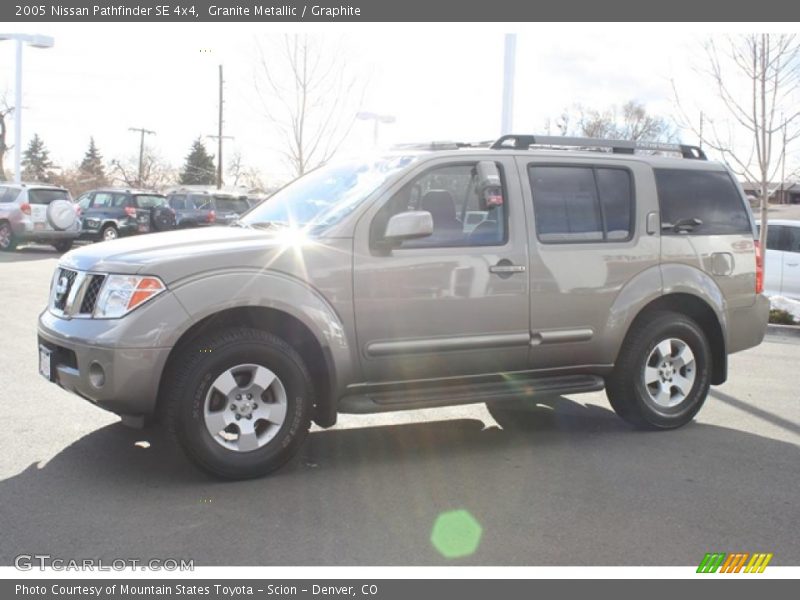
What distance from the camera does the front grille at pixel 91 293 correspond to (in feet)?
14.6

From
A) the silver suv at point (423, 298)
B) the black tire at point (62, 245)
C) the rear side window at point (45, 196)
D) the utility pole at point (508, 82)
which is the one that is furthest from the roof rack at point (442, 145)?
the black tire at point (62, 245)

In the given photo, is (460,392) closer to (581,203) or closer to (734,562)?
(581,203)

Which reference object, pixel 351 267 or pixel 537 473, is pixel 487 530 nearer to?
pixel 537 473

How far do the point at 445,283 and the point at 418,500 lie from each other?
4.45 feet

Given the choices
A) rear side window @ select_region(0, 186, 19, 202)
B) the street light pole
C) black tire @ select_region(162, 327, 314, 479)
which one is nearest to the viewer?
black tire @ select_region(162, 327, 314, 479)

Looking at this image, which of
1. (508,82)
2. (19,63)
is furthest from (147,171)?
(508,82)

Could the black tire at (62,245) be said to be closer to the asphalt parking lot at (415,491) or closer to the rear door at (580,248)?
the asphalt parking lot at (415,491)

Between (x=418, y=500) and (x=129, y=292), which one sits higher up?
(x=129, y=292)

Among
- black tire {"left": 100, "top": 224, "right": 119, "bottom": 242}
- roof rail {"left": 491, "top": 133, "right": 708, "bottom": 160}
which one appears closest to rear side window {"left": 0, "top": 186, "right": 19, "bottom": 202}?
black tire {"left": 100, "top": 224, "right": 119, "bottom": 242}

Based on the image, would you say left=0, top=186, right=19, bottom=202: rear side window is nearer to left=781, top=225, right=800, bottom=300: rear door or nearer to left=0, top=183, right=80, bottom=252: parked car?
left=0, top=183, right=80, bottom=252: parked car

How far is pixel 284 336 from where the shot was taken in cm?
476

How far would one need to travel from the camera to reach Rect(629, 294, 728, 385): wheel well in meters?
5.98

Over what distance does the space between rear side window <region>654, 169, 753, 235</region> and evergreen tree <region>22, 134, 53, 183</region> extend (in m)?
77.0

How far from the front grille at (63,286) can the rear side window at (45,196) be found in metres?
16.7
